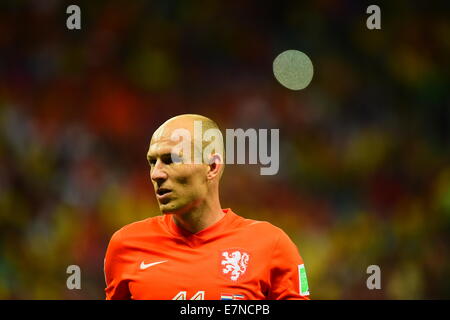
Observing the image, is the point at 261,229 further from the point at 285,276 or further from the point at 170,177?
the point at 170,177

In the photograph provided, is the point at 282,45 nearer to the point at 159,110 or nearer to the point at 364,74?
the point at 364,74

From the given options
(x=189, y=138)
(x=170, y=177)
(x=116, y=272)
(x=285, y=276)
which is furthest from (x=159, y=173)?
(x=285, y=276)

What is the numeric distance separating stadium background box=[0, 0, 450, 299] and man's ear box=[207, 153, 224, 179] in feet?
6.92

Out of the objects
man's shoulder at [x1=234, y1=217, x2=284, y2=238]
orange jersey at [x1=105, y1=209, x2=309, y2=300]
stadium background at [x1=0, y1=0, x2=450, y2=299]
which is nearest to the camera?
orange jersey at [x1=105, y1=209, x2=309, y2=300]

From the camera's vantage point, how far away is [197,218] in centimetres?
244

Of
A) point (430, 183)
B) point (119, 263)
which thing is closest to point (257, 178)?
point (430, 183)

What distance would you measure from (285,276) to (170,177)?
0.49 metres

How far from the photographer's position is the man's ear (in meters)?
2.45

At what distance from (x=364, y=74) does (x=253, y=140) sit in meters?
0.89

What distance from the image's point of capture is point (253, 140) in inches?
174

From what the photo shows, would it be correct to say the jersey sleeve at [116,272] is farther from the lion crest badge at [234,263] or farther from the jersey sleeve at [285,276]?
the jersey sleeve at [285,276]

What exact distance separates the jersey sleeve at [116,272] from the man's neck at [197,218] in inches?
8.8
